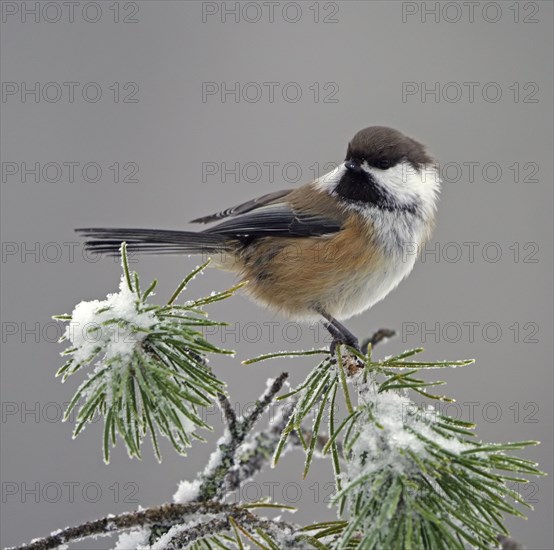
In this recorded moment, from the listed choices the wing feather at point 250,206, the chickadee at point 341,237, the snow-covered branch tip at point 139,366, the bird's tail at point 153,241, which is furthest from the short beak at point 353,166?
the snow-covered branch tip at point 139,366

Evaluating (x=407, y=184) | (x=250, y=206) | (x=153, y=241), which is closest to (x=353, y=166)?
(x=407, y=184)

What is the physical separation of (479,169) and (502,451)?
24.9 ft

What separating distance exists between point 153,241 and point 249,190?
4.11 m

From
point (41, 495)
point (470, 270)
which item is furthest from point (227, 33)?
point (41, 495)

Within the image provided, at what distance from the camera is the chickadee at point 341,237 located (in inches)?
110

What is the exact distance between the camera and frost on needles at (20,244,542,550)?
106cm

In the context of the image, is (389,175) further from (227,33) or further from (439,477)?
(227,33)

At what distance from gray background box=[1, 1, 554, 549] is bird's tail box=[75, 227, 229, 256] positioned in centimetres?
19

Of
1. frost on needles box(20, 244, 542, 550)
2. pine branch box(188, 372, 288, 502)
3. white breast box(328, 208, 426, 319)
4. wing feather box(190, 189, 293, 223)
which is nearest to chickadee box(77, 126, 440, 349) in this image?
white breast box(328, 208, 426, 319)

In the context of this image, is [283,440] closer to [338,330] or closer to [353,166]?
[338,330]

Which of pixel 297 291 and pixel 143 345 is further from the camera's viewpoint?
pixel 297 291

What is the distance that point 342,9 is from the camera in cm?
1523

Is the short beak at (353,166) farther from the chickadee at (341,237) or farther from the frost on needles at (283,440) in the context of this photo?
the frost on needles at (283,440)

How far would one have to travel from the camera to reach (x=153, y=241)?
2463 mm
